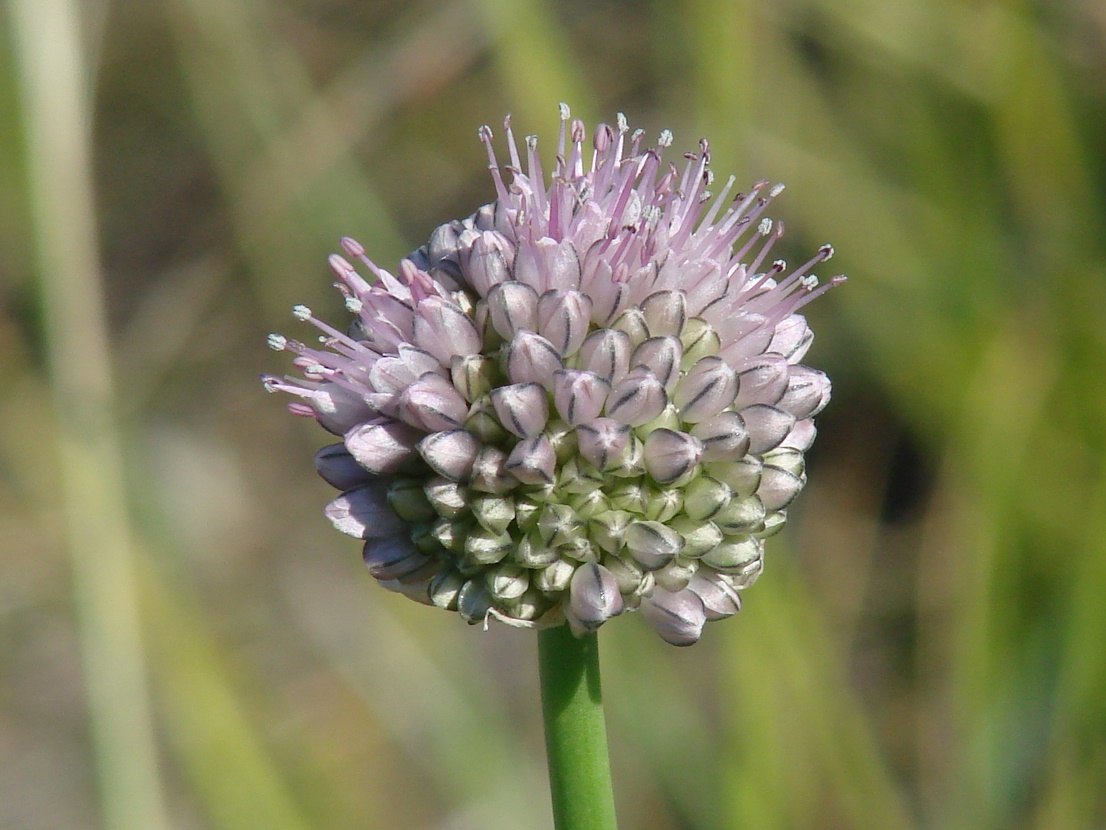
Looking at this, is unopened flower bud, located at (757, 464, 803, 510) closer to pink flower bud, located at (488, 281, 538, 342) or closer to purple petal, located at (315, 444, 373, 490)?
pink flower bud, located at (488, 281, 538, 342)

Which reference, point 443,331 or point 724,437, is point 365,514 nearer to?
point 443,331

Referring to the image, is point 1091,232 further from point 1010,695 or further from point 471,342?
point 471,342

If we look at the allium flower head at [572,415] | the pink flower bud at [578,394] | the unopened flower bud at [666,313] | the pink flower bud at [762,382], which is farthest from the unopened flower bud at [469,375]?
the pink flower bud at [762,382]

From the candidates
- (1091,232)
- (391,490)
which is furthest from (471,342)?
(1091,232)

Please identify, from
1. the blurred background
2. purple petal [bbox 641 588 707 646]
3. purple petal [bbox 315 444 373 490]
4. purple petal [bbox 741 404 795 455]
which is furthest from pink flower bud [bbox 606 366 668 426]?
the blurred background

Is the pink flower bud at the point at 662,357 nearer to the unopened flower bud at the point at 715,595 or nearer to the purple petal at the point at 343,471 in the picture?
the unopened flower bud at the point at 715,595

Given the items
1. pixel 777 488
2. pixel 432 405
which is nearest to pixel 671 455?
pixel 777 488
